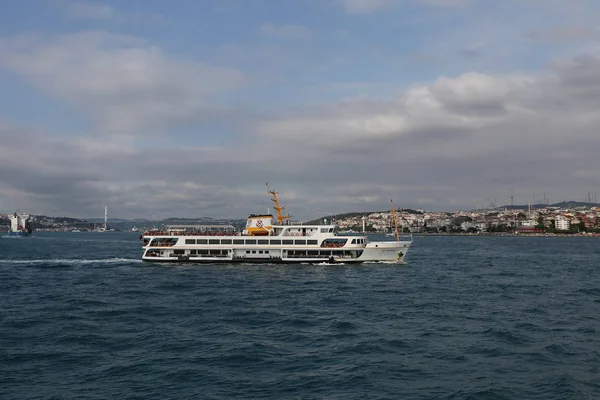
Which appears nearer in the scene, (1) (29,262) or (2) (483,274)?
(2) (483,274)

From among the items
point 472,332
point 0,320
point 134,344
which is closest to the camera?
point 134,344

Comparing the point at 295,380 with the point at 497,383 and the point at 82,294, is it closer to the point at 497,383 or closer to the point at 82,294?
the point at 497,383

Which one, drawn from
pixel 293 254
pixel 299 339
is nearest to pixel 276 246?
pixel 293 254

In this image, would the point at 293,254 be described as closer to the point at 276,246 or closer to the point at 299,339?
the point at 276,246

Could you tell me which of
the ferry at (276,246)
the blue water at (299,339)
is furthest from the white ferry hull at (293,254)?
the blue water at (299,339)

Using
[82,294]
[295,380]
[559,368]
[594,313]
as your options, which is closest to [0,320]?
[82,294]

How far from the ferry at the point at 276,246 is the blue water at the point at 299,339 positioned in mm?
12973

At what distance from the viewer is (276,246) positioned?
67625mm

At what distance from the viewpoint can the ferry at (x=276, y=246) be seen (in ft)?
221

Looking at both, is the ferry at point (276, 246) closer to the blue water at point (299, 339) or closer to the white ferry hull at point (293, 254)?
the white ferry hull at point (293, 254)

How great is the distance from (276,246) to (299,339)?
3903 centimetres

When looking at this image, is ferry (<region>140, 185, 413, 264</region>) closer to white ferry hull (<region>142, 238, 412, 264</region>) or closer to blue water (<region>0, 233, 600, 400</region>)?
white ferry hull (<region>142, 238, 412, 264</region>)

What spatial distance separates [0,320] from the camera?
33.8 metres

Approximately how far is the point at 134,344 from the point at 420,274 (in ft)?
138
